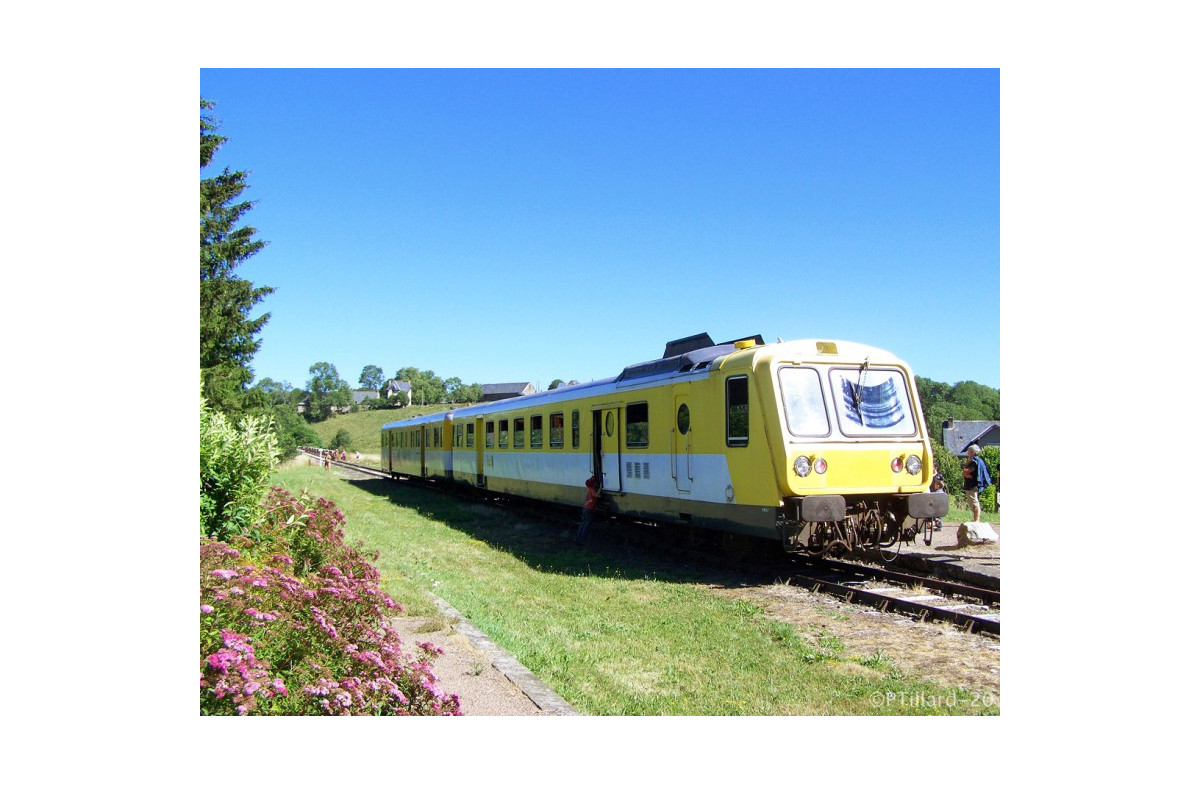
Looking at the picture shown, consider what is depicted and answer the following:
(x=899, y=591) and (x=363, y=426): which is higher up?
(x=363, y=426)

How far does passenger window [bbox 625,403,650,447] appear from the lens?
12102 millimetres

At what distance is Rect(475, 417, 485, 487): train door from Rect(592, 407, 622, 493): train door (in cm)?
827

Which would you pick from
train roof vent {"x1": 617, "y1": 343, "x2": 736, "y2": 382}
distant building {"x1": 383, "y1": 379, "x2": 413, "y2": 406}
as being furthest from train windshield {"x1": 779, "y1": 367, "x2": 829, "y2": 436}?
distant building {"x1": 383, "y1": 379, "x2": 413, "y2": 406}

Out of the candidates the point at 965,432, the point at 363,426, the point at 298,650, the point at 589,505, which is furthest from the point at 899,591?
the point at 363,426

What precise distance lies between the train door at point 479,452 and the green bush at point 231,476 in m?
13.9

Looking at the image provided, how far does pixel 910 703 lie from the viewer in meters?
5.54

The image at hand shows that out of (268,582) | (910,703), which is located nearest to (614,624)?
(910,703)

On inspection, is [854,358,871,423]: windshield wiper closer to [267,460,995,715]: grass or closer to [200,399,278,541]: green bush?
[267,460,995,715]: grass

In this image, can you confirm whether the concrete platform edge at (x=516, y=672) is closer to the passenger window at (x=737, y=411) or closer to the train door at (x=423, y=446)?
the passenger window at (x=737, y=411)

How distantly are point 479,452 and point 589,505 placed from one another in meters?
8.54

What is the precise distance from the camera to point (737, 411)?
985 cm

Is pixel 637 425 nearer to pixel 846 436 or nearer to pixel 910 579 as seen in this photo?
pixel 846 436
